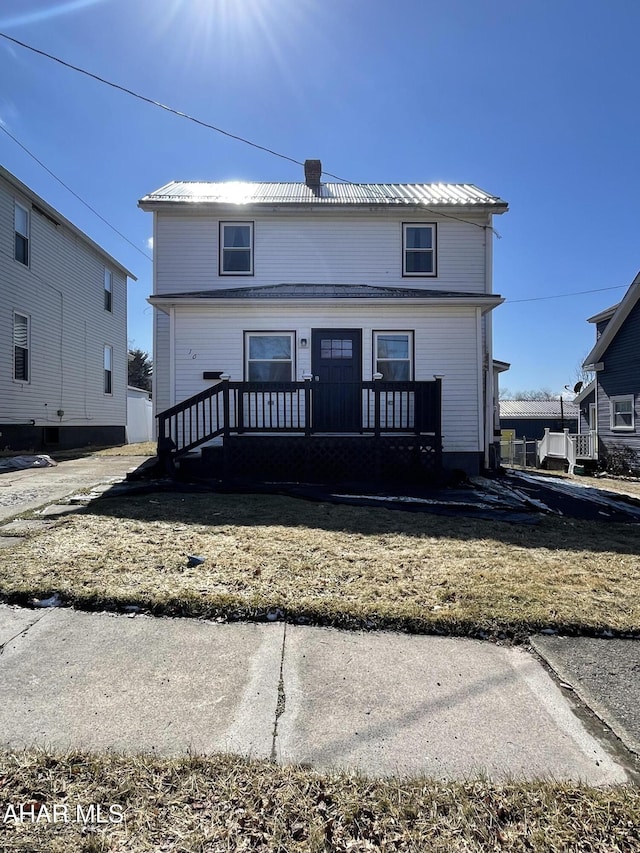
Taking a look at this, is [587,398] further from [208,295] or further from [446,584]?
[446,584]

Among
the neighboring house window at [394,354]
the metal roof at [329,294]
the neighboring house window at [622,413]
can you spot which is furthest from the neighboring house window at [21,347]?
the neighboring house window at [622,413]

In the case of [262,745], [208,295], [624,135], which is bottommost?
[262,745]

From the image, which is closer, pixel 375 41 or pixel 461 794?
pixel 461 794

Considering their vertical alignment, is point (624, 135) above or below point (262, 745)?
above

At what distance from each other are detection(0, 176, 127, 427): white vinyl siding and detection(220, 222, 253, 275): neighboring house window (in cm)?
678

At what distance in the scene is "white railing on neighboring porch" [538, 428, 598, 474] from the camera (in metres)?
16.9

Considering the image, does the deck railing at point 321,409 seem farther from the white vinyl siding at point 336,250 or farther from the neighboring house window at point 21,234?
the neighboring house window at point 21,234

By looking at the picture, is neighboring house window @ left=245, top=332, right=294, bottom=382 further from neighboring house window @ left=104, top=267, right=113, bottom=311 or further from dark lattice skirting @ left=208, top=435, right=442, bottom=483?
neighboring house window @ left=104, top=267, right=113, bottom=311

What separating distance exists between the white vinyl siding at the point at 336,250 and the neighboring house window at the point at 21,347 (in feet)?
21.0

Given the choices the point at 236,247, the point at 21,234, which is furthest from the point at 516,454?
the point at 21,234

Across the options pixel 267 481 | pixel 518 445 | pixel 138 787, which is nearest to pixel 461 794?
pixel 138 787

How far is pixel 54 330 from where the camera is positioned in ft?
49.4

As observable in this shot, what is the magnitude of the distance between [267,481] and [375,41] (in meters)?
8.31

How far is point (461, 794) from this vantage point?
1.49 meters
